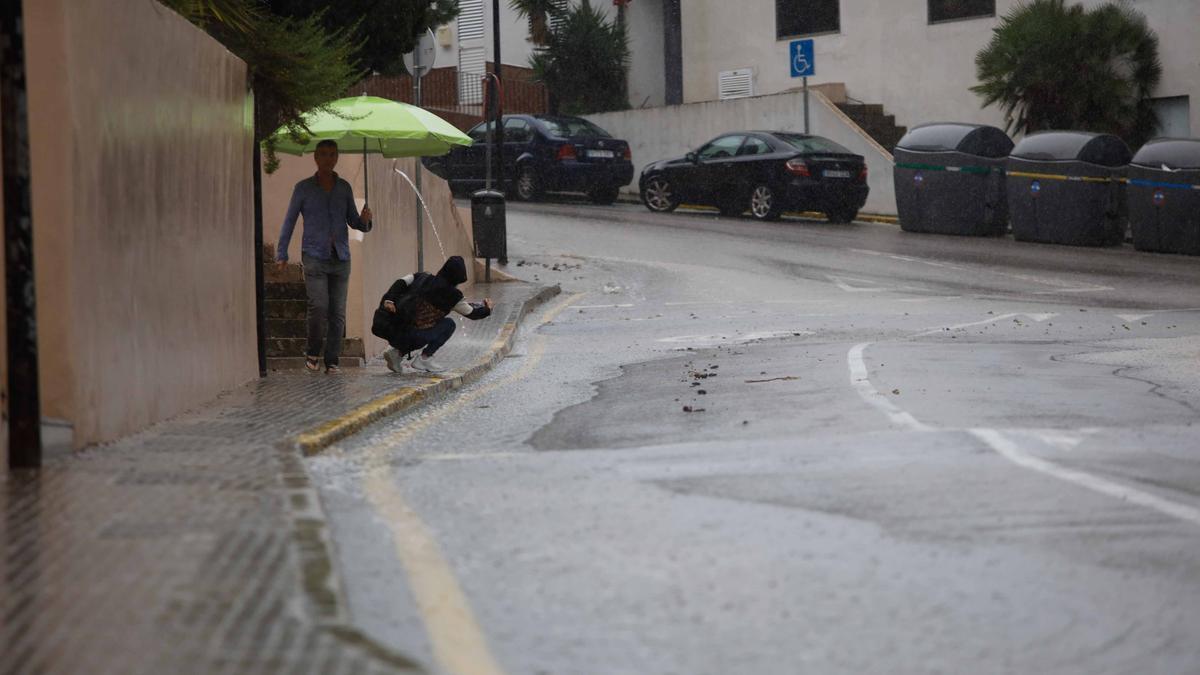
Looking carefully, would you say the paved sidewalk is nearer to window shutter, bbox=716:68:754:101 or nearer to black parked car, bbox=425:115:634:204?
black parked car, bbox=425:115:634:204

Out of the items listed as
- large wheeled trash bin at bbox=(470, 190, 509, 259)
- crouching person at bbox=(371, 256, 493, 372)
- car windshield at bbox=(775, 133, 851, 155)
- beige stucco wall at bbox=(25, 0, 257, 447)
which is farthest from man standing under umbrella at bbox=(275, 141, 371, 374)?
car windshield at bbox=(775, 133, 851, 155)

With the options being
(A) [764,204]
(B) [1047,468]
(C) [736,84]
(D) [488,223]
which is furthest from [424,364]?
(C) [736,84]

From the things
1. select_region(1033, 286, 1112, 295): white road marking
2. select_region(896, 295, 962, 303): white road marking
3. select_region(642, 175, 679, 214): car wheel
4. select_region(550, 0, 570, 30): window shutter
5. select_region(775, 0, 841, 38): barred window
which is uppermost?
select_region(550, 0, 570, 30): window shutter

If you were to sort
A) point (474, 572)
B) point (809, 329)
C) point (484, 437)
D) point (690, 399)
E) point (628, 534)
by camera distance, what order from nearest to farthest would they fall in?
point (474, 572) → point (628, 534) → point (484, 437) → point (690, 399) → point (809, 329)

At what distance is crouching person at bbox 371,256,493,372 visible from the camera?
1388cm

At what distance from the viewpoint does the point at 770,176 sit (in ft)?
108

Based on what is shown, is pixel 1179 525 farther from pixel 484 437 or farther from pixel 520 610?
pixel 484 437

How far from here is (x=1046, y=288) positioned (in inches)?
907

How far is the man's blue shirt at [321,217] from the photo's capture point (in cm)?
1377

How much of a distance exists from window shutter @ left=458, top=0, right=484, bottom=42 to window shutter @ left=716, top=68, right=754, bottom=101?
9193 millimetres

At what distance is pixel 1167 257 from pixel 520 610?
23.7 m

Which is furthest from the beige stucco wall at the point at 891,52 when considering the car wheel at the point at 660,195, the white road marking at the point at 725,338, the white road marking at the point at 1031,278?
the white road marking at the point at 725,338

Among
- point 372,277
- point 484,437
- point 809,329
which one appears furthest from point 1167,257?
point 484,437

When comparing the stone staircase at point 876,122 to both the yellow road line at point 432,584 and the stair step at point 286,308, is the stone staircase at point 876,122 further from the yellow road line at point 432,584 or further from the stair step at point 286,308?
the yellow road line at point 432,584
